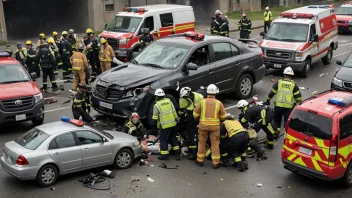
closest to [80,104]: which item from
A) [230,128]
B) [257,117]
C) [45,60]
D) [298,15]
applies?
[230,128]

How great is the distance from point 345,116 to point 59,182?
548cm

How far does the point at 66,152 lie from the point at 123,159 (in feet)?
4.29

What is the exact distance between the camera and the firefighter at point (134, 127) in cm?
1099

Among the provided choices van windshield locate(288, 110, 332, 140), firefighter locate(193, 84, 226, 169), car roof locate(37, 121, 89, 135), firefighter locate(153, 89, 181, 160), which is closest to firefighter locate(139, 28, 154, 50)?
firefighter locate(153, 89, 181, 160)

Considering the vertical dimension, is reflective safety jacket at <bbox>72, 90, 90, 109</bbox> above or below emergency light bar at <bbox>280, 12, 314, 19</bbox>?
below

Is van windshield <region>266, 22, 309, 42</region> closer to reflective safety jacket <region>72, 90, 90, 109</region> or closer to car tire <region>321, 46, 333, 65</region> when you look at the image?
car tire <region>321, 46, 333, 65</region>

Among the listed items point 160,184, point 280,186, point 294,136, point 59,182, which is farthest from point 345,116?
point 59,182

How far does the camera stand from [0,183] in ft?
30.1

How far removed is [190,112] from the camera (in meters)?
10.4

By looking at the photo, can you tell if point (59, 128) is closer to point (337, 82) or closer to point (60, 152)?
point (60, 152)

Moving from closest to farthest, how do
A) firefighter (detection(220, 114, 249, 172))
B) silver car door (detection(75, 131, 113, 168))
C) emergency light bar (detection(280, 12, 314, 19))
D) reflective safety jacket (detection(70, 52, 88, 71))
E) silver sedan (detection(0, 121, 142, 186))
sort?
silver sedan (detection(0, 121, 142, 186)) < silver car door (detection(75, 131, 113, 168)) < firefighter (detection(220, 114, 249, 172)) < reflective safety jacket (detection(70, 52, 88, 71)) < emergency light bar (detection(280, 12, 314, 19))

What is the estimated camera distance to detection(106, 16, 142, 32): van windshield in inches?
757

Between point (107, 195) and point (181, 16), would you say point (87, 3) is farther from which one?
point (107, 195)

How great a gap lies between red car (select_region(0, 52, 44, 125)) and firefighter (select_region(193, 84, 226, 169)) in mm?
4471
